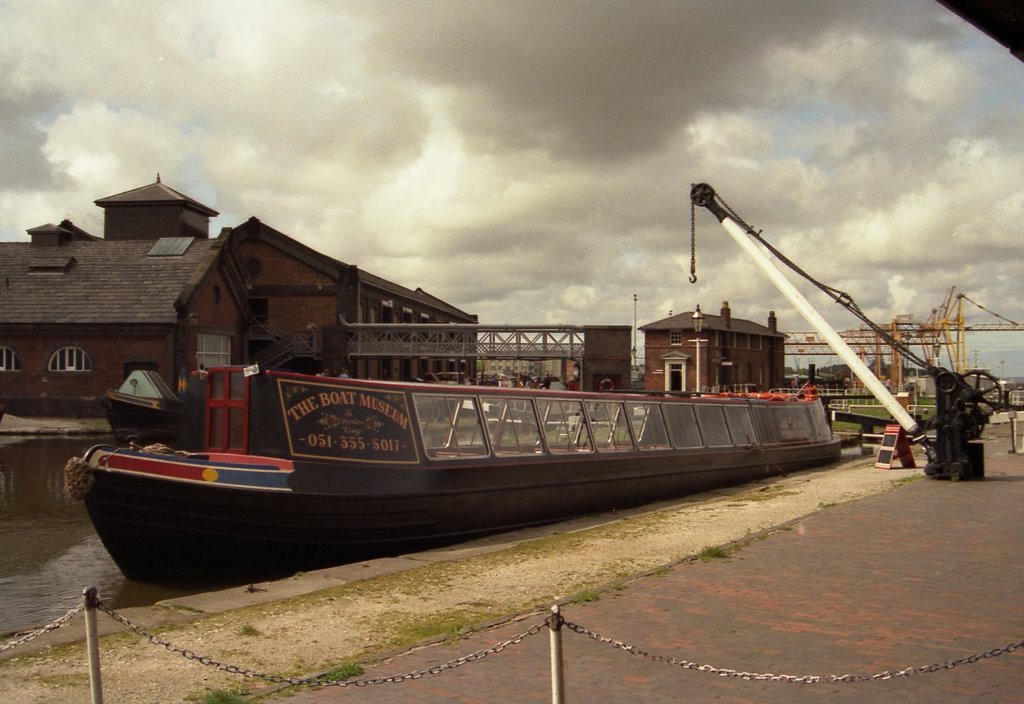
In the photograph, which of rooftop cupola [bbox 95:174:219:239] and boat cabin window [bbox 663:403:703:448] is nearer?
boat cabin window [bbox 663:403:703:448]

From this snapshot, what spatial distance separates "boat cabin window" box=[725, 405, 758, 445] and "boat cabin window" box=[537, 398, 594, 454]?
5.98 metres

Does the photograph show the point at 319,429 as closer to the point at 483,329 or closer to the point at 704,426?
the point at 704,426

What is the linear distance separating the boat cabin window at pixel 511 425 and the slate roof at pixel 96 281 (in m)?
24.2

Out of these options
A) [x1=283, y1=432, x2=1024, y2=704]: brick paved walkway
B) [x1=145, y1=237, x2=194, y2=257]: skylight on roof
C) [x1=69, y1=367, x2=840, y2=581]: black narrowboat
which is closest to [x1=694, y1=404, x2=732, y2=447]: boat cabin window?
[x1=69, y1=367, x2=840, y2=581]: black narrowboat

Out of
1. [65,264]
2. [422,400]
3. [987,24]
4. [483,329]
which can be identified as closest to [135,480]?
[422,400]

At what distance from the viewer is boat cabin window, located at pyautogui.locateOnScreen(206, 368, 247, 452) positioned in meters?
12.1

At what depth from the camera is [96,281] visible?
38.1m

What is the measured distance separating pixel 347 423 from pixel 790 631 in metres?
6.88

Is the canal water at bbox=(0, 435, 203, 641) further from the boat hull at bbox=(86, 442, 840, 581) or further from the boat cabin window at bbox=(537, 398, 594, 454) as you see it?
the boat cabin window at bbox=(537, 398, 594, 454)

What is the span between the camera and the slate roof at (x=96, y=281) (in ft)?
119

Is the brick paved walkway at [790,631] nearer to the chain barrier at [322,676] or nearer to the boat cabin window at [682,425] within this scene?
the chain barrier at [322,676]

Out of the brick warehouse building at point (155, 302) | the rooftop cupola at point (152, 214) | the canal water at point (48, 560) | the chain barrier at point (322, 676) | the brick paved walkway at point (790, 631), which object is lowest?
the canal water at point (48, 560)

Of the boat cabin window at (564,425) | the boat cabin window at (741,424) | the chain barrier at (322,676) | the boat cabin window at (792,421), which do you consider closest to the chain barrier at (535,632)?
the chain barrier at (322,676)

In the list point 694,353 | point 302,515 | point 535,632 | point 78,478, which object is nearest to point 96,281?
point 78,478
